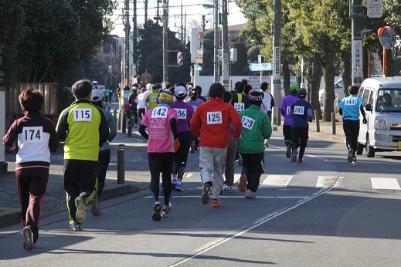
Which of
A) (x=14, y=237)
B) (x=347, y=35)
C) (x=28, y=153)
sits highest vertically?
(x=347, y=35)

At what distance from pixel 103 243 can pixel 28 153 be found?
1.47m

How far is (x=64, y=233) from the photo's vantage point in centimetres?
1177

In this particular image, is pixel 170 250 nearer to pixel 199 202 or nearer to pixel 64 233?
pixel 64 233

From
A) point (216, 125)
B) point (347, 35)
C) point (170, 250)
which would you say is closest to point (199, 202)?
point (216, 125)

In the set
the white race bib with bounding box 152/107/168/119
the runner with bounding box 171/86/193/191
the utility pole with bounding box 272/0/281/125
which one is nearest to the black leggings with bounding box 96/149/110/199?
the white race bib with bounding box 152/107/168/119

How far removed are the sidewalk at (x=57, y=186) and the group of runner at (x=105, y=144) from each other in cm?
107

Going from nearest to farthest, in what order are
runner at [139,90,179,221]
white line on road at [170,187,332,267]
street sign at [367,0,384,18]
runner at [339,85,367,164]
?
white line on road at [170,187,332,267]
runner at [139,90,179,221]
runner at [339,85,367,164]
street sign at [367,0,384,18]

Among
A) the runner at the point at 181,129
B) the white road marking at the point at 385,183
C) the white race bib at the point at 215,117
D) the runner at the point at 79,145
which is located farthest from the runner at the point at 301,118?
the runner at the point at 79,145

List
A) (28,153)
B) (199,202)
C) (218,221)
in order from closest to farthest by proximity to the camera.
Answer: (28,153)
(218,221)
(199,202)

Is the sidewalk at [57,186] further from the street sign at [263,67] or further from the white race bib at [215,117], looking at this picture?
the street sign at [263,67]

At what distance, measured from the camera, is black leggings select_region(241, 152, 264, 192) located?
50.4 feet

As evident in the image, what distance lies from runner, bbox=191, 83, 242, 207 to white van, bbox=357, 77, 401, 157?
36.4 ft

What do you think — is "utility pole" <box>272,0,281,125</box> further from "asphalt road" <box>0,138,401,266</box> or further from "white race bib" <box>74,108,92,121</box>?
"white race bib" <box>74,108,92,121</box>

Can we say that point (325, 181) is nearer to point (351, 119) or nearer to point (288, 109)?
point (351, 119)
